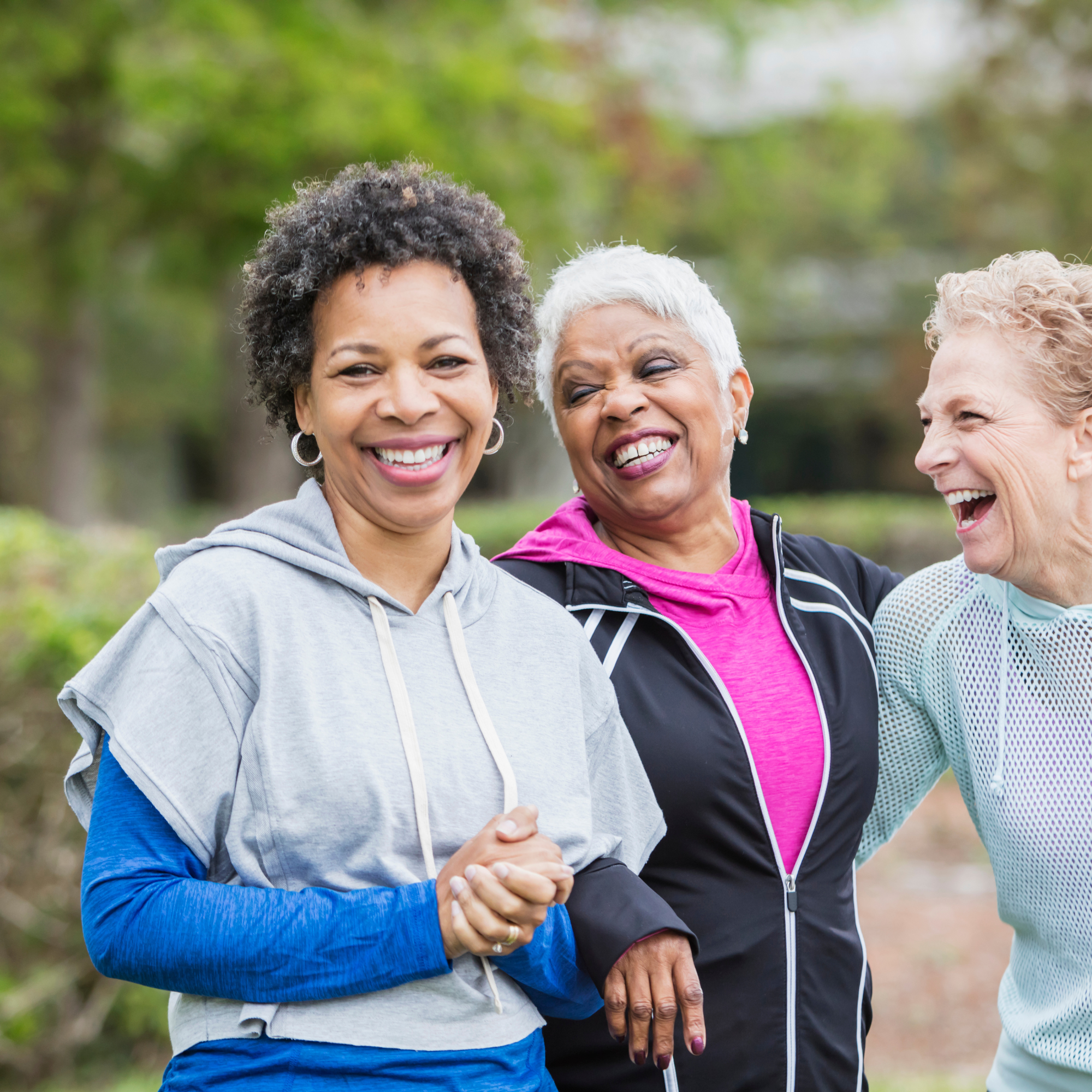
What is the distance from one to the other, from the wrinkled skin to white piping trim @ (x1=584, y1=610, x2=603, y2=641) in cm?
70

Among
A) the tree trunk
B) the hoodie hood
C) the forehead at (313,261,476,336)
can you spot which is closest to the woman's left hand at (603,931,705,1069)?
the hoodie hood

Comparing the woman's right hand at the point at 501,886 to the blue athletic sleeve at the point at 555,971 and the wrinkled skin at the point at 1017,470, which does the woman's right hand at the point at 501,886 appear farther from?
the wrinkled skin at the point at 1017,470

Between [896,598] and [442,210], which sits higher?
[442,210]

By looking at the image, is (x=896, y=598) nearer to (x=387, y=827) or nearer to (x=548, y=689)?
(x=548, y=689)

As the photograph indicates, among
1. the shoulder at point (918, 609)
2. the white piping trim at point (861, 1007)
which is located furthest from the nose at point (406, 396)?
the white piping trim at point (861, 1007)

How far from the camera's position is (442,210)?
2.16 m

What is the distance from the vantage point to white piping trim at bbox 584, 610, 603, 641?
8.28ft

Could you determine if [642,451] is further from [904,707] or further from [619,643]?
[904,707]

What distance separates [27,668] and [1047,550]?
3.24 m

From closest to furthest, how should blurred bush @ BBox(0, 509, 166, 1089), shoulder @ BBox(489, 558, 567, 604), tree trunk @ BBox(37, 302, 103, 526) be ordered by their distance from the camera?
shoulder @ BBox(489, 558, 567, 604) < blurred bush @ BBox(0, 509, 166, 1089) < tree trunk @ BBox(37, 302, 103, 526)

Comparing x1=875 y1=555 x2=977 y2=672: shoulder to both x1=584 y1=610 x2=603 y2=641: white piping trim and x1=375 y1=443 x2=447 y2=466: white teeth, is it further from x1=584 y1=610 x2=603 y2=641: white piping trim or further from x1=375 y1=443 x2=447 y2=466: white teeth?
x1=375 y1=443 x2=447 y2=466: white teeth

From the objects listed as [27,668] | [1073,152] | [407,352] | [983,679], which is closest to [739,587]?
[983,679]

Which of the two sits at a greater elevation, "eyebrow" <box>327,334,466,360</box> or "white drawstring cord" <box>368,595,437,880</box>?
"eyebrow" <box>327,334,466,360</box>

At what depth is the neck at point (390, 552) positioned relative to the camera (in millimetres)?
2150
